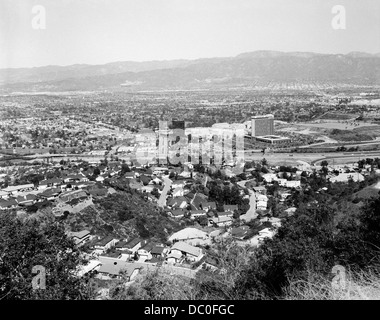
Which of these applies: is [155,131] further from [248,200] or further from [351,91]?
[351,91]

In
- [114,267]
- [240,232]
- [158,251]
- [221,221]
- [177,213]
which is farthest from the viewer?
[177,213]

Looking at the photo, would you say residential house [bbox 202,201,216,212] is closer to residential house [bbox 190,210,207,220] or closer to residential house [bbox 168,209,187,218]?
residential house [bbox 190,210,207,220]

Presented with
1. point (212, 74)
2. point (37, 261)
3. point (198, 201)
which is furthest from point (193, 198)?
point (212, 74)

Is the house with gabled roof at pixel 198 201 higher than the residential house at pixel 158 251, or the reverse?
the residential house at pixel 158 251

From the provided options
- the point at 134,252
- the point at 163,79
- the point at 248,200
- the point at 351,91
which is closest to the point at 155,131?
the point at 248,200

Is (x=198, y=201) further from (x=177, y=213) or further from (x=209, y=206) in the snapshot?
(x=177, y=213)

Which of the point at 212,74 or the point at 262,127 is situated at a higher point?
the point at 212,74

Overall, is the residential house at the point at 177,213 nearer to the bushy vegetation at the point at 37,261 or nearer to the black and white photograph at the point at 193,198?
the black and white photograph at the point at 193,198

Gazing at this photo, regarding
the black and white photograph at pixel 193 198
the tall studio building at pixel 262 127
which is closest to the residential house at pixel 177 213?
the black and white photograph at pixel 193 198

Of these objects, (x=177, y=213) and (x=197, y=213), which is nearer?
(x=177, y=213)
